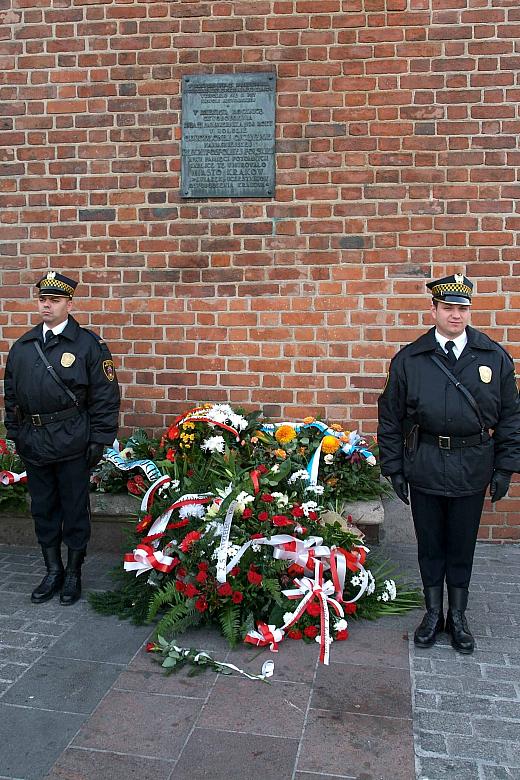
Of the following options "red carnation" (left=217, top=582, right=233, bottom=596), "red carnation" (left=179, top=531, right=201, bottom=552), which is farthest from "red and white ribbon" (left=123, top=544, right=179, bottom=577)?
"red carnation" (left=217, top=582, right=233, bottom=596)

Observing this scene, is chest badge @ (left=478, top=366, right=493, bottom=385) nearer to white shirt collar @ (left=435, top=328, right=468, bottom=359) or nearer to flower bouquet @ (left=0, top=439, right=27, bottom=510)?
white shirt collar @ (left=435, top=328, right=468, bottom=359)

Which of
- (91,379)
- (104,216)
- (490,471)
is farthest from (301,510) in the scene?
(104,216)

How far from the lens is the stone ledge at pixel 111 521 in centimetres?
502

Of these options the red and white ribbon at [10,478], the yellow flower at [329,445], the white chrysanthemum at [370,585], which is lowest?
the white chrysanthemum at [370,585]

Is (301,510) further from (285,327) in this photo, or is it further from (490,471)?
(285,327)

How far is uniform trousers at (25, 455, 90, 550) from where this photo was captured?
441 cm

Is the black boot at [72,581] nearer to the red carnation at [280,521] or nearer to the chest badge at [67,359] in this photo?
the chest badge at [67,359]

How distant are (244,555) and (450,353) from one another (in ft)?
4.92

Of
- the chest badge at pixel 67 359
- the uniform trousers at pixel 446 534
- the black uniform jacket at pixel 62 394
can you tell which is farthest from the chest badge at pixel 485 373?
the chest badge at pixel 67 359

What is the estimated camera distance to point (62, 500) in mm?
4473

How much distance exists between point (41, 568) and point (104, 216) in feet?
→ 8.44

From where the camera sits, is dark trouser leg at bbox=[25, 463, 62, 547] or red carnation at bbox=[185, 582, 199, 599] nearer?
red carnation at bbox=[185, 582, 199, 599]

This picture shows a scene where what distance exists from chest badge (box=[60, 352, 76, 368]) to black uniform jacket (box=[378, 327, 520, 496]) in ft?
5.89

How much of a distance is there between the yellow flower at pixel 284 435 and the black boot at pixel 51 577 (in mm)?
1556
